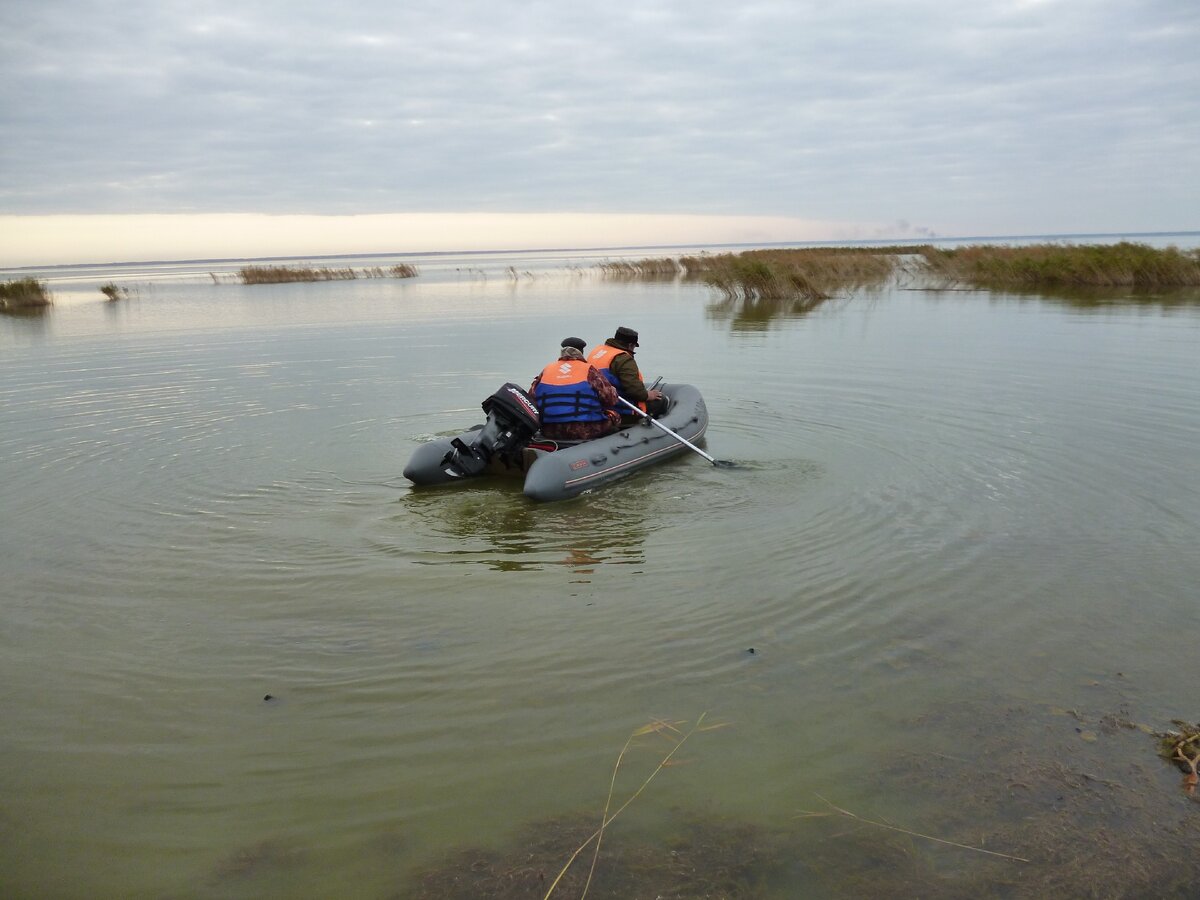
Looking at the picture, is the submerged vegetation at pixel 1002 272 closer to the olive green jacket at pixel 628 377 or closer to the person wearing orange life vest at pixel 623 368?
the person wearing orange life vest at pixel 623 368

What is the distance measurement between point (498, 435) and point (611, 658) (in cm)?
401

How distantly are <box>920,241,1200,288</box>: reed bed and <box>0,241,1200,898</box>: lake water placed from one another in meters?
20.0

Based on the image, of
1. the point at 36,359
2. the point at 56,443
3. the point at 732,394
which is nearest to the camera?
the point at 56,443

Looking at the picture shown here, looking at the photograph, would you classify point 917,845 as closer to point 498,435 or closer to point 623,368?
point 498,435

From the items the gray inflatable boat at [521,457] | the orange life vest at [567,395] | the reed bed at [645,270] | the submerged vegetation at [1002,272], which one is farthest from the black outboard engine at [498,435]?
the reed bed at [645,270]

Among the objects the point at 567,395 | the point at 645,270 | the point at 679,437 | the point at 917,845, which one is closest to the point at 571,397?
the point at 567,395

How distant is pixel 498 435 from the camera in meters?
8.51

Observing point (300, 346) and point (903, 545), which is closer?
point (903, 545)

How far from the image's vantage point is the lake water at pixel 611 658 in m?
3.37

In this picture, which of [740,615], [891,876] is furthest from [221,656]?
[891,876]

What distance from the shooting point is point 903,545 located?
6.53 meters

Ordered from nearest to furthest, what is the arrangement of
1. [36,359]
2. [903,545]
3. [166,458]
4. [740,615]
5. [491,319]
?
1. [740,615]
2. [903,545]
3. [166,458]
4. [36,359]
5. [491,319]

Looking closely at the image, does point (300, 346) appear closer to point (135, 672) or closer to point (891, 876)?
point (135, 672)

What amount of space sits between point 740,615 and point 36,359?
17249 mm
